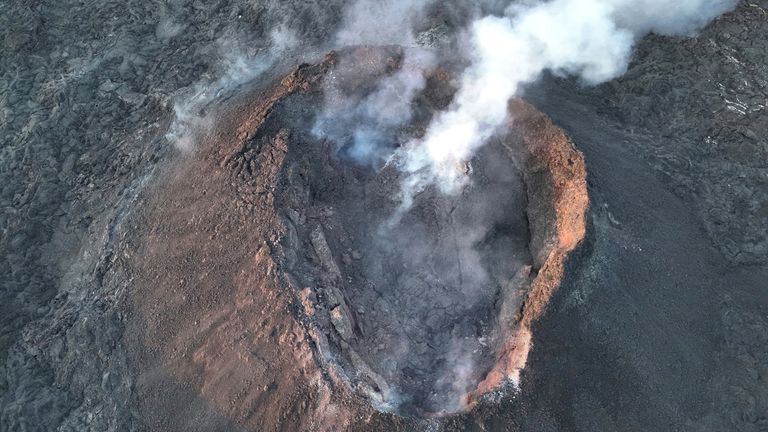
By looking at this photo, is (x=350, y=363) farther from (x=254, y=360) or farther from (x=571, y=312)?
(x=571, y=312)

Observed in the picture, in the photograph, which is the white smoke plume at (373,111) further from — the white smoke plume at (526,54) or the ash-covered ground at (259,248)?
the ash-covered ground at (259,248)

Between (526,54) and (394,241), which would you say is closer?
(394,241)

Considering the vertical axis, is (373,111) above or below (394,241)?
above

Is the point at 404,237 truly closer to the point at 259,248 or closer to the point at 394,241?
the point at 394,241

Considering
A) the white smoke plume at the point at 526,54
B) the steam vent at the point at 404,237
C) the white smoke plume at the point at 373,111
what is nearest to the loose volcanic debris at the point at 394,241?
the steam vent at the point at 404,237

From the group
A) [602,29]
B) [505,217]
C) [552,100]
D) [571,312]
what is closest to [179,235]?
[505,217]

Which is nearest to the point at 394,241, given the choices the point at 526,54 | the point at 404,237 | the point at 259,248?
the point at 404,237

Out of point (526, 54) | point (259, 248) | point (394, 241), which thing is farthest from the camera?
point (526, 54)

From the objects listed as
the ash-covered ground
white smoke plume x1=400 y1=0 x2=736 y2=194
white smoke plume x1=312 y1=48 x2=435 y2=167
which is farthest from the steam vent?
the ash-covered ground
